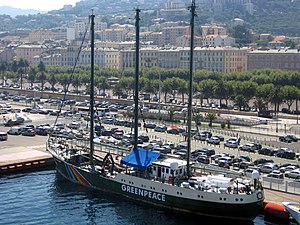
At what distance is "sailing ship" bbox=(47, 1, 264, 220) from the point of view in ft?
81.6

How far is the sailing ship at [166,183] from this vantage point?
24875 mm

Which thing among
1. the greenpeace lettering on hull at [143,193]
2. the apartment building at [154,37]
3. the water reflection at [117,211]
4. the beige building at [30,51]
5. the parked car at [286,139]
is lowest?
the water reflection at [117,211]

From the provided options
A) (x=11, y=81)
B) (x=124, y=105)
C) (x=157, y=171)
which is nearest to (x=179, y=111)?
(x=124, y=105)

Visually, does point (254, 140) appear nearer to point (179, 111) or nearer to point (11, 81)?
point (179, 111)

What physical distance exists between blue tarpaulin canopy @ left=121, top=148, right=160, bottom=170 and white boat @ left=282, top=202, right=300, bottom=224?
7.14 meters

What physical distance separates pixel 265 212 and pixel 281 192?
2.32m

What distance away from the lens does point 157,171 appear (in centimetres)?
2803

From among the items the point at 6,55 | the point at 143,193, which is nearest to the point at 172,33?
the point at 6,55

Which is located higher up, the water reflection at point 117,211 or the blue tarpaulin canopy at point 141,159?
the blue tarpaulin canopy at point 141,159

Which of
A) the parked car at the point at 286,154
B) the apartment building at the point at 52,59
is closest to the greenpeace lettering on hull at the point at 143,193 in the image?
the parked car at the point at 286,154

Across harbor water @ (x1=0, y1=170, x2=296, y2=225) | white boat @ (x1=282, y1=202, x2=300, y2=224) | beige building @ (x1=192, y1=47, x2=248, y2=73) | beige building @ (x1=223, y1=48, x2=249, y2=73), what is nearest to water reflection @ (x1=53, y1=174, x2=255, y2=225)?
harbor water @ (x1=0, y1=170, x2=296, y2=225)

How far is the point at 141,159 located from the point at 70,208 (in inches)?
171

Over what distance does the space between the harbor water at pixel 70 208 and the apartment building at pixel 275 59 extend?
66375mm

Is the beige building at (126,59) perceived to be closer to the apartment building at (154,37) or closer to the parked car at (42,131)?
the apartment building at (154,37)
